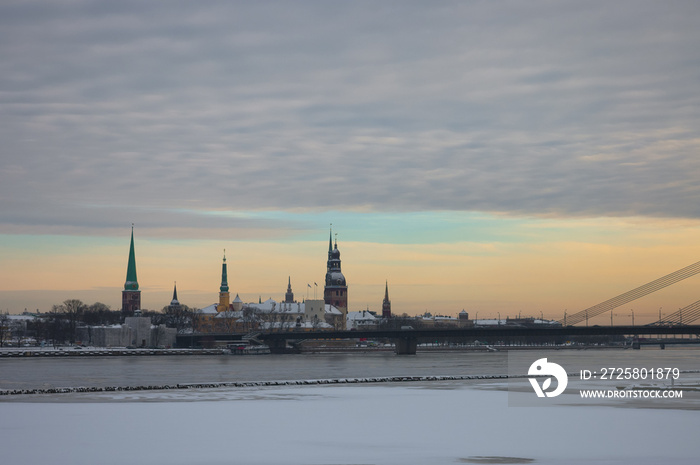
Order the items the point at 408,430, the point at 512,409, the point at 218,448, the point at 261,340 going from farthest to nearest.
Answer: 1. the point at 261,340
2. the point at 512,409
3. the point at 408,430
4. the point at 218,448

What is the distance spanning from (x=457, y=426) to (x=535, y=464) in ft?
28.3

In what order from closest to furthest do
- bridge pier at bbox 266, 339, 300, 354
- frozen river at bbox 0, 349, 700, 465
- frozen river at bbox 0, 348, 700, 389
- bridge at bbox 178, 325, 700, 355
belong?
1. frozen river at bbox 0, 349, 700, 465
2. frozen river at bbox 0, 348, 700, 389
3. bridge at bbox 178, 325, 700, 355
4. bridge pier at bbox 266, 339, 300, 354

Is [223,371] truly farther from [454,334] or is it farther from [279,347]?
[279,347]

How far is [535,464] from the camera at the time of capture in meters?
22.5

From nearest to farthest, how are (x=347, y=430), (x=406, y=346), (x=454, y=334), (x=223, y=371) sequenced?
1. (x=347, y=430)
2. (x=223, y=371)
3. (x=454, y=334)
4. (x=406, y=346)

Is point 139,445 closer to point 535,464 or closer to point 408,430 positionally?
point 408,430

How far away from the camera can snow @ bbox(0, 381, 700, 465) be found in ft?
78.2

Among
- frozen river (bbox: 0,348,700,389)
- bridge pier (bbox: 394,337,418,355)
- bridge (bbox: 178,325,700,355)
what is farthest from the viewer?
bridge pier (bbox: 394,337,418,355)

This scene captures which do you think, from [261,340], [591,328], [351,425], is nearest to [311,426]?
[351,425]

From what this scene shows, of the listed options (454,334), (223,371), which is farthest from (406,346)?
(223,371)

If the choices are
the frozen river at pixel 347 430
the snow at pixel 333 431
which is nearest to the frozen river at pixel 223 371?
the frozen river at pixel 347 430

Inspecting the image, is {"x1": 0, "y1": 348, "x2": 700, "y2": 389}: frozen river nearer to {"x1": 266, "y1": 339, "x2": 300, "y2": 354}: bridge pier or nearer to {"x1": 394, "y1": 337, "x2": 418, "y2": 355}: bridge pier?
{"x1": 394, "y1": 337, "x2": 418, "y2": 355}: bridge pier

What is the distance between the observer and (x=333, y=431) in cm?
2986

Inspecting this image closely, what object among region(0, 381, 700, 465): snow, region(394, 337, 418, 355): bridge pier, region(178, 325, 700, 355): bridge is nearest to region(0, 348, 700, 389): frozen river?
region(178, 325, 700, 355): bridge
